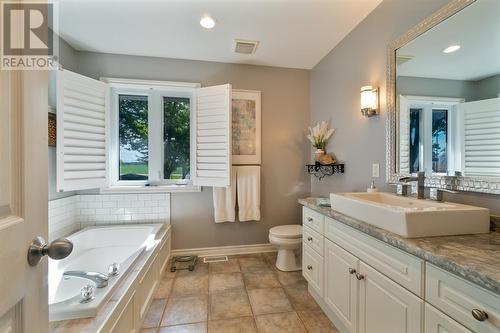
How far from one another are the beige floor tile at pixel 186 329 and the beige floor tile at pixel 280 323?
413 millimetres

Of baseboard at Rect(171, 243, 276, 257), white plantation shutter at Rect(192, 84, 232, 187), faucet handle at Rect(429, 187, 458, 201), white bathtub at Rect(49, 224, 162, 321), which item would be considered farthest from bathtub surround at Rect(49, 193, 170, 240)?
faucet handle at Rect(429, 187, 458, 201)

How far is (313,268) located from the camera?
1.91 metres

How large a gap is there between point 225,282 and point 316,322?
3.09 ft

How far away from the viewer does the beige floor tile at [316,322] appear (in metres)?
1.62

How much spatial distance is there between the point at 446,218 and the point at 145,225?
8.79 ft

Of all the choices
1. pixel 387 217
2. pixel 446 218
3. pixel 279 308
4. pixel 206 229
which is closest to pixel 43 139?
pixel 387 217

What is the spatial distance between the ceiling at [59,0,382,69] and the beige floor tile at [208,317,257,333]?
254cm

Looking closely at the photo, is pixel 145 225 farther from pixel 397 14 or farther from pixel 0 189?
pixel 397 14

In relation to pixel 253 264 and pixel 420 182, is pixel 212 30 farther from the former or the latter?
pixel 253 264

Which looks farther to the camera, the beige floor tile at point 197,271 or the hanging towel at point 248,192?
the hanging towel at point 248,192

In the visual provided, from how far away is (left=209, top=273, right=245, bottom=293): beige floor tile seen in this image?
2.15 metres

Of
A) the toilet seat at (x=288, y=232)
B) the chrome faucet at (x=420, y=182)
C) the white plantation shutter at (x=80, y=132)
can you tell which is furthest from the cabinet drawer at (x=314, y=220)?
the white plantation shutter at (x=80, y=132)

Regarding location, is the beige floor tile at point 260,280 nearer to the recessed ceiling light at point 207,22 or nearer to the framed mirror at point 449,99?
the framed mirror at point 449,99

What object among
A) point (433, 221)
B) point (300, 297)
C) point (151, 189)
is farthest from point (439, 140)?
point (151, 189)
